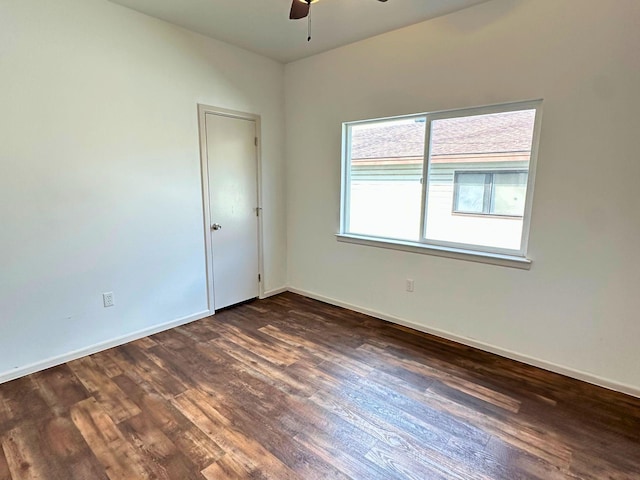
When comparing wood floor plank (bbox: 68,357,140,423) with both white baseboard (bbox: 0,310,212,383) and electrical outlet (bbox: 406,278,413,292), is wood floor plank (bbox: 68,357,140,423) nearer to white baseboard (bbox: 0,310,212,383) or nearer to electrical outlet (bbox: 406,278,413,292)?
white baseboard (bbox: 0,310,212,383)

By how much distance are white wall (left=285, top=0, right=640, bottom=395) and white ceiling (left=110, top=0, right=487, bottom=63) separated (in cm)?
17

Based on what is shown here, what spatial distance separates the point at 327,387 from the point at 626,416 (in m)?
1.86

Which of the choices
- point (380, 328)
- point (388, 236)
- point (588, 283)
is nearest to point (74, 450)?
point (380, 328)

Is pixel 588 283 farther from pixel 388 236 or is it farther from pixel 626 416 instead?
pixel 388 236

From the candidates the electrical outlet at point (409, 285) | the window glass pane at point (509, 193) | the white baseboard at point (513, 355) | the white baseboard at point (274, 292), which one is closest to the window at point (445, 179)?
the window glass pane at point (509, 193)

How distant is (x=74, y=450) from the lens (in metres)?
1.79

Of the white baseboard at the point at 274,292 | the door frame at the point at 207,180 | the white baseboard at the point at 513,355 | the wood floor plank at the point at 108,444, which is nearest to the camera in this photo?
the wood floor plank at the point at 108,444

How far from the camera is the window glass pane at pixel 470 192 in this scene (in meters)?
2.79

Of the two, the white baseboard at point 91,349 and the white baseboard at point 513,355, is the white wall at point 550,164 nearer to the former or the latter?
the white baseboard at point 513,355

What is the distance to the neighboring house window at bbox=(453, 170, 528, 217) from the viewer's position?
2.62m

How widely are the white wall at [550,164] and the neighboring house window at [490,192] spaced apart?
15 cm

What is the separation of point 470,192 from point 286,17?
83.5 inches

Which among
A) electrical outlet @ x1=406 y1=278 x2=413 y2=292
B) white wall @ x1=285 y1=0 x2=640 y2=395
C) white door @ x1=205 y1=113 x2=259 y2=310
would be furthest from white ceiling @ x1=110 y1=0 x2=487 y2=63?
electrical outlet @ x1=406 y1=278 x2=413 y2=292

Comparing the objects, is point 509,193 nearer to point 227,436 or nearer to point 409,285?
point 409,285
